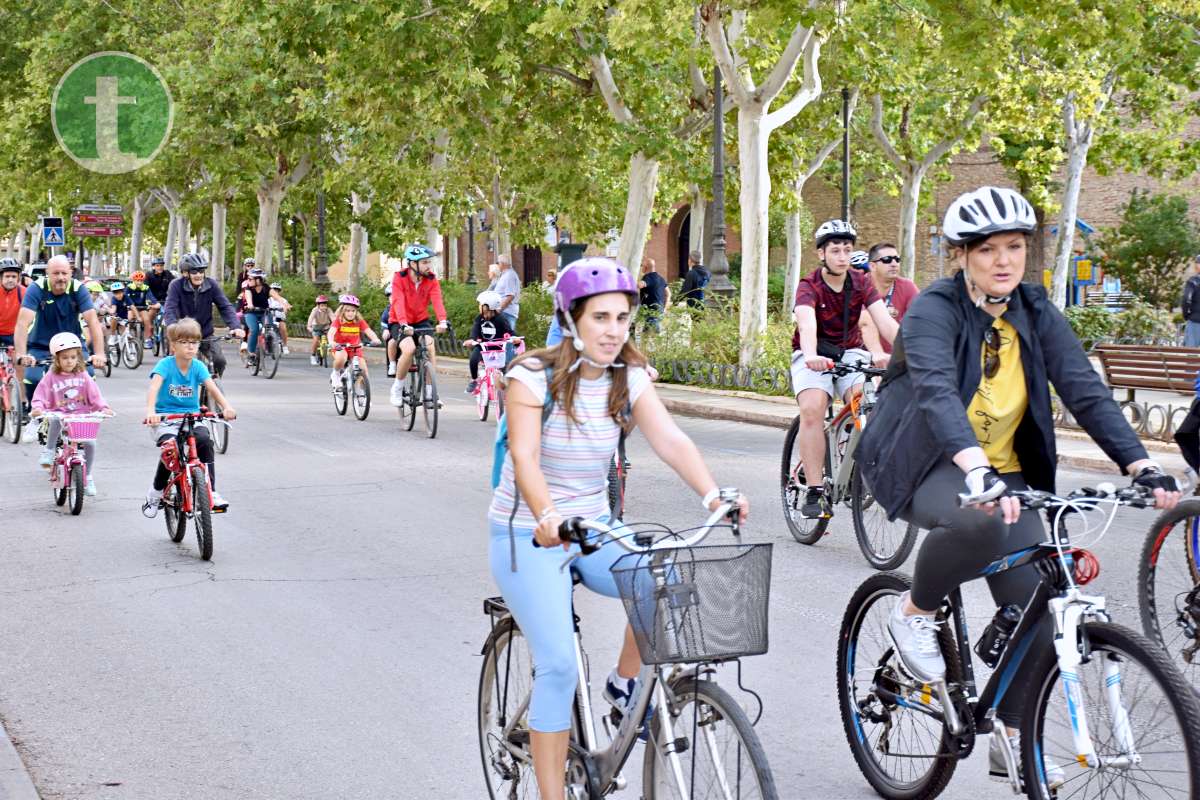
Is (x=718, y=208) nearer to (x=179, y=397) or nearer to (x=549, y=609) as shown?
(x=179, y=397)

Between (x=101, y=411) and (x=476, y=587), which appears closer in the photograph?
(x=476, y=587)

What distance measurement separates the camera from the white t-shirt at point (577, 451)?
407 cm

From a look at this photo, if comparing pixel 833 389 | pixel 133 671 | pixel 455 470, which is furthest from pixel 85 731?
pixel 455 470

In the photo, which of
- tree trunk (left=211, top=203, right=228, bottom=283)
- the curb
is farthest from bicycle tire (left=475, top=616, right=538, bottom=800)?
tree trunk (left=211, top=203, right=228, bottom=283)

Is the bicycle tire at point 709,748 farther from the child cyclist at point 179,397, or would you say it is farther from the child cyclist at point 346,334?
the child cyclist at point 346,334

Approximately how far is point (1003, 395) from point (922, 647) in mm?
764

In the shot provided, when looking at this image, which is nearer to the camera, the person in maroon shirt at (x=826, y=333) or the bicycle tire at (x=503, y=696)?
the bicycle tire at (x=503, y=696)

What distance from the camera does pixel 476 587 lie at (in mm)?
8672

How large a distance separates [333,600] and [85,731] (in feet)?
8.04

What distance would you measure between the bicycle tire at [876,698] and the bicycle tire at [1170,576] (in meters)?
1.74

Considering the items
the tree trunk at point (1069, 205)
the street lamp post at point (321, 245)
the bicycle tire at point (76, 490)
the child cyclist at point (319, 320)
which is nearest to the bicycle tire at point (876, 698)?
the bicycle tire at point (76, 490)

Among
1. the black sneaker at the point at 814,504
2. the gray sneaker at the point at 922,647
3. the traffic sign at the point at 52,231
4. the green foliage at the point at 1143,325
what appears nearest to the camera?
the gray sneaker at the point at 922,647

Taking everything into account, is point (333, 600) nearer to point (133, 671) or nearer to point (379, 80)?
point (133, 671)

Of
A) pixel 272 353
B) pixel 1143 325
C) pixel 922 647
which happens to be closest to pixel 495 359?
pixel 272 353
